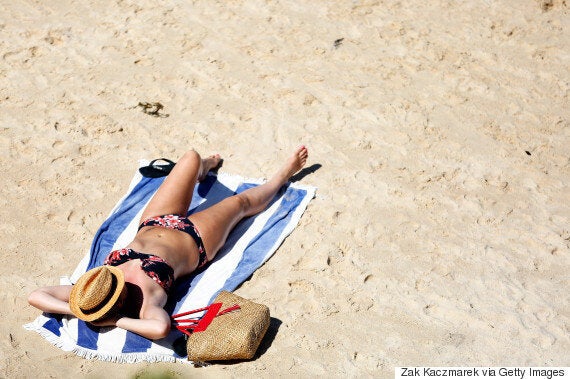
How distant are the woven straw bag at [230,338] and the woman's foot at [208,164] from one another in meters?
1.61

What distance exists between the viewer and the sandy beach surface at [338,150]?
4.43 metres

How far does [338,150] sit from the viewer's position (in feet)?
19.5

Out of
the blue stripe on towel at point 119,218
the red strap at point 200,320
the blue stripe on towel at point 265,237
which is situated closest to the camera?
the red strap at point 200,320

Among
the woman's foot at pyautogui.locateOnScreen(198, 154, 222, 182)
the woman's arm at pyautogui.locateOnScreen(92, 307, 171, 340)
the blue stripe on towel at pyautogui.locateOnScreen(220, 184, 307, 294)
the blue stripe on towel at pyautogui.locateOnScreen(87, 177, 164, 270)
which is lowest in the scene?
the blue stripe on towel at pyautogui.locateOnScreen(220, 184, 307, 294)

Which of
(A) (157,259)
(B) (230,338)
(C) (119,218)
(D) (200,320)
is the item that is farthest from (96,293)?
(C) (119,218)

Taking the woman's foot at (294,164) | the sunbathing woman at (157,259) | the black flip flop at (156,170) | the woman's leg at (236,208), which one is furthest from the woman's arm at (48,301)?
the woman's foot at (294,164)

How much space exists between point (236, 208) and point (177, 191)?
450mm

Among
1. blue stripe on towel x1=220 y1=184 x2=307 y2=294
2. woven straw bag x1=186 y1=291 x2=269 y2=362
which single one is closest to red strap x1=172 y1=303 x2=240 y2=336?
woven straw bag x1=186 y1=291 x2=269 y2=362

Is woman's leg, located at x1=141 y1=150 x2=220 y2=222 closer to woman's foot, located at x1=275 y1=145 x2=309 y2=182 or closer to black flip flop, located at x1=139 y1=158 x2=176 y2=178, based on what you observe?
black flip flop, located at x1=139 y1=158 x2=176 y2=178

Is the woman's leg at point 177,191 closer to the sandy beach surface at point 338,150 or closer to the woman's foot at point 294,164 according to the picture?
the sandy beach surface at point 338,150

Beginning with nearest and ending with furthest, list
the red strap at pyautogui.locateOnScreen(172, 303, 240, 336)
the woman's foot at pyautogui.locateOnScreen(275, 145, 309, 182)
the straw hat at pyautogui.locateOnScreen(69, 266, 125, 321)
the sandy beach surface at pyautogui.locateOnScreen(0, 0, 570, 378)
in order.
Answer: the straw hat at pyautogui.locateOnScreen(69, 266, 125, 321) → the red strap at pyautogui.locateOnScreen(172, 303, 240, 336) → the sandy beach surface at pyautogui.locateOnScreen(0, 0, 570, 378) → the woman's foot at pyautogui.locateOnScreen(275, 145, 309, 182)

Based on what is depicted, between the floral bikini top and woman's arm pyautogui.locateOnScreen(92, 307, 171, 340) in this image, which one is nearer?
woman's arm pyautogui.locateOnScreen(92, 307, 171, 340)

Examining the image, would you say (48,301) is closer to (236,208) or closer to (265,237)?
(236,208)

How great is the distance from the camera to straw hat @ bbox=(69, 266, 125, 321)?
4.05m
